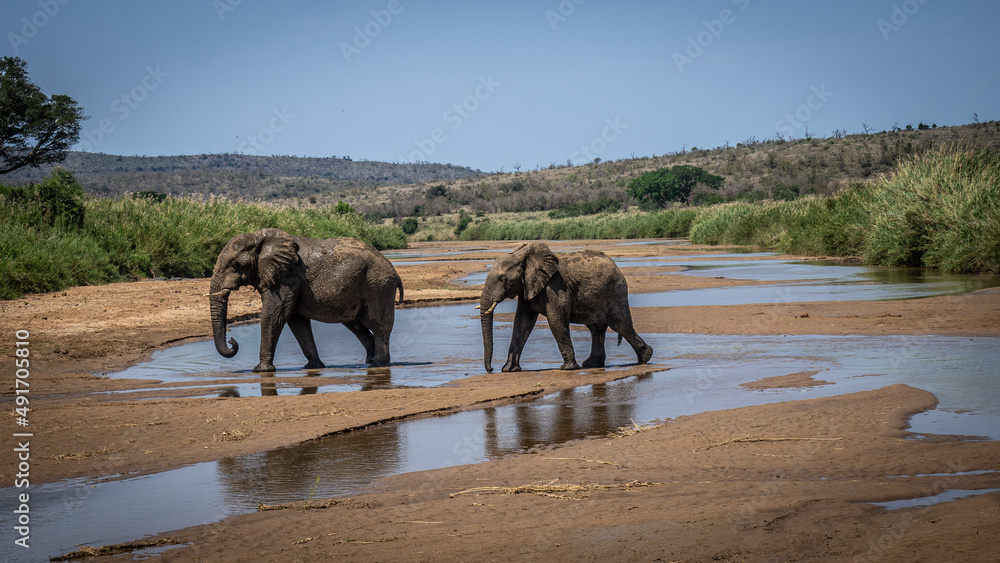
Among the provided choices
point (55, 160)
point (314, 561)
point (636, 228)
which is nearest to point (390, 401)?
point (314, 561)

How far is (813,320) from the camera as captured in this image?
1564 cm

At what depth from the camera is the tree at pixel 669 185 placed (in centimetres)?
8400

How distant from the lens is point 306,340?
12.5m

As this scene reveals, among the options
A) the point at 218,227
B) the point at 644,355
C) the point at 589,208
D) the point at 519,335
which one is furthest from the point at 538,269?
the point at 589,208

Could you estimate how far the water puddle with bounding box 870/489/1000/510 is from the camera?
5.00 metres

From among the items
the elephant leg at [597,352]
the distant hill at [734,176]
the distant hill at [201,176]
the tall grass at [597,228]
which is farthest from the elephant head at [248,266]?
the distant hill at [201,176]

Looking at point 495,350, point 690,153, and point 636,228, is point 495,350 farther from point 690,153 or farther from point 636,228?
point 690,153

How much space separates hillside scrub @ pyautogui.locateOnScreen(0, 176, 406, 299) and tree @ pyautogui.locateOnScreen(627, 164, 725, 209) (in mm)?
56179

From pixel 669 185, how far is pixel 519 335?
7438 cm

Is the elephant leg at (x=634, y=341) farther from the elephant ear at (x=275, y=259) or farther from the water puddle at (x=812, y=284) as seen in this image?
the water puddle at (x=812, y=284)

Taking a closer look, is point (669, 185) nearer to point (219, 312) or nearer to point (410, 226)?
point (410, 226)

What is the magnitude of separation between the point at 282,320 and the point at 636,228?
6087cm

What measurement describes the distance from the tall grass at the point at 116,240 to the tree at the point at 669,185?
55060 millimetres

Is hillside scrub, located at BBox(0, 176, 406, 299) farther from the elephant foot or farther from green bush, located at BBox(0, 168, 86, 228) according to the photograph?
the elephant foot
